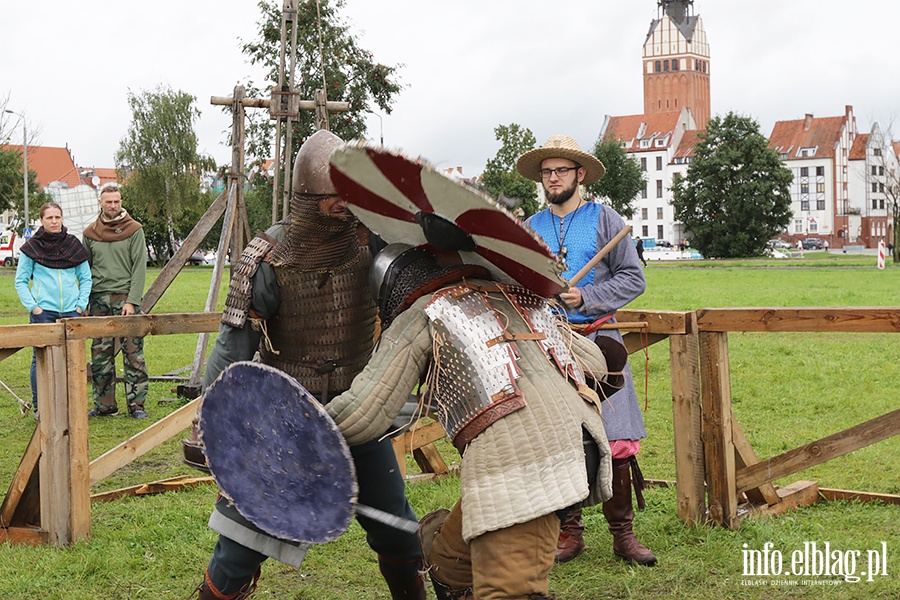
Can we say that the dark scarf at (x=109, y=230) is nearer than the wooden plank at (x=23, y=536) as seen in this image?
No

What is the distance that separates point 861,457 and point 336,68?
10591 millimetres

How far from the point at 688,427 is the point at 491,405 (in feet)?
7.86

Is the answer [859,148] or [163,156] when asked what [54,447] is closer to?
[163,156]

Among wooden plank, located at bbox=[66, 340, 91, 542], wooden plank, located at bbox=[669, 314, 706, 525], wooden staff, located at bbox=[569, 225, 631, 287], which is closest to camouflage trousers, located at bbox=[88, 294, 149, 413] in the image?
wooden plank, located at bbox=[66, 340, 91, 542]

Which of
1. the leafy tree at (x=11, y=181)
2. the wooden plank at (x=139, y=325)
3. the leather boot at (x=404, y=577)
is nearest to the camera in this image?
the leather boot at (x=404, y=577)

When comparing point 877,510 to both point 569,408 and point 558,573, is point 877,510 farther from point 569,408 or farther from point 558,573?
point 569,408

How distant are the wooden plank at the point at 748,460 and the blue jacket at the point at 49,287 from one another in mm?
5394

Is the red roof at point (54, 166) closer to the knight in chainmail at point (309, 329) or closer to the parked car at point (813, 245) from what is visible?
the parked car at point (813, 245)

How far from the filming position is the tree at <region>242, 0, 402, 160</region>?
13.5m

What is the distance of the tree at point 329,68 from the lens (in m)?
13.5

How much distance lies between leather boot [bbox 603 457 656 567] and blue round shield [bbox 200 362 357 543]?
2023 millimetres

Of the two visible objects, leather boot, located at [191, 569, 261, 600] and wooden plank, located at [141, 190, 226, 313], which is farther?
wooden plank, located at [141, 190, 226, 313]

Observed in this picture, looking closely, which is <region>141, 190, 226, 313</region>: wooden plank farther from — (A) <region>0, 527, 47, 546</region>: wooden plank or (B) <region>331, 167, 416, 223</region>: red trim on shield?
(B) <region>331, 167, 416, 223</region>: red trim on shield

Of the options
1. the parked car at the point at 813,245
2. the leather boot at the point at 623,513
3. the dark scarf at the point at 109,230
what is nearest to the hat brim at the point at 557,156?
the leather boot at the point at 623,513
